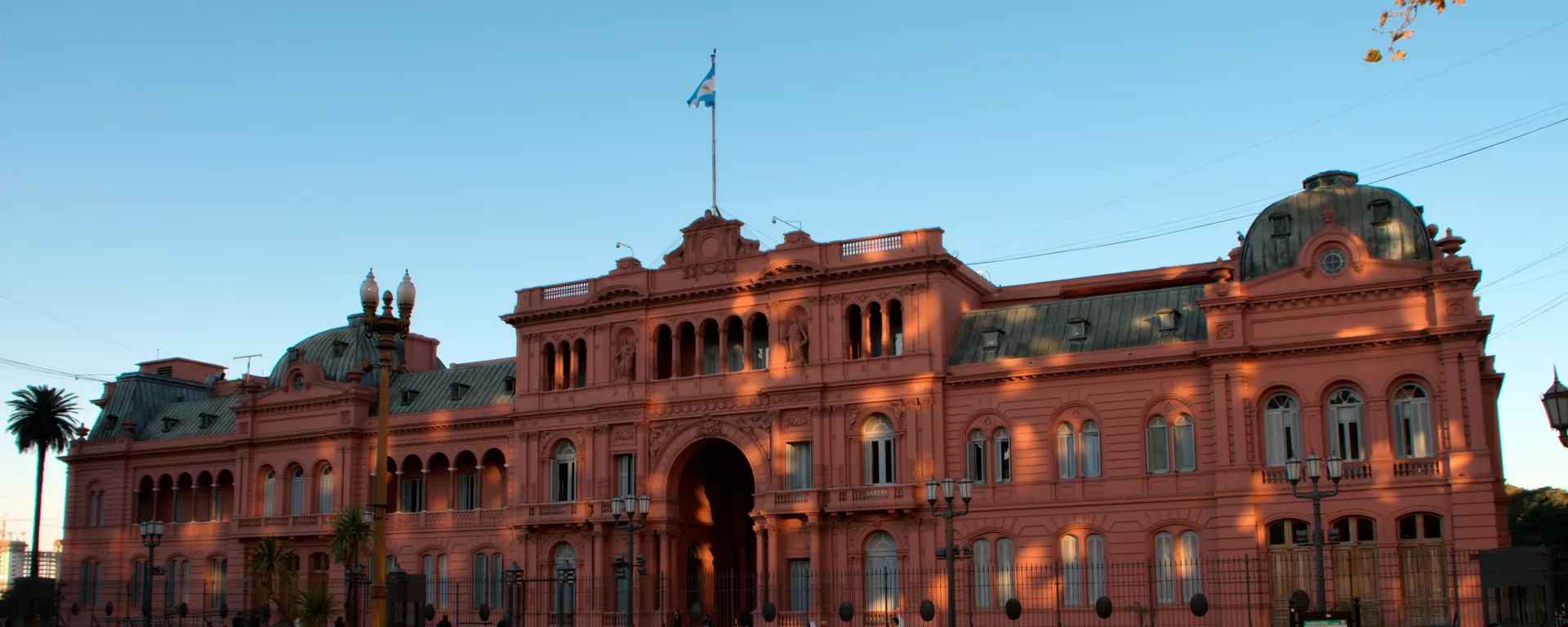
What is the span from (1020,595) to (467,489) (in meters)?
27.0

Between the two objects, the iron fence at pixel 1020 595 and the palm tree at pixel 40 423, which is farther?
the palm tree at pixel 40 423

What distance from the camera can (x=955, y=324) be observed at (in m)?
57.9

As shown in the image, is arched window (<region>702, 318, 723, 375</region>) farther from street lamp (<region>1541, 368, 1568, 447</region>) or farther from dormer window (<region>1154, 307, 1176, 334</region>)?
street lamp (<region>1541, 368, 1568, 447</region>)

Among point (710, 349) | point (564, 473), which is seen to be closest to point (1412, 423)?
point (710, 349)

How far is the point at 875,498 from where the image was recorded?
5488 cm

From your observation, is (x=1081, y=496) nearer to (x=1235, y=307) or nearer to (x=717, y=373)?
(x=1235, y=307)

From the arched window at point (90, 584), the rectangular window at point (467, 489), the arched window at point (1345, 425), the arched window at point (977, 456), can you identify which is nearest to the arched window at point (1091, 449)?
the arched window at point (977, 456)

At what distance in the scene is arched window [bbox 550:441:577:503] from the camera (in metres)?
62.3

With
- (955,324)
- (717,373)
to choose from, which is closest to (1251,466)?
(955,324)

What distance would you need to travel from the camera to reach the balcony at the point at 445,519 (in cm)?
6519

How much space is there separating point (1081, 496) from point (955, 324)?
8.88 metres

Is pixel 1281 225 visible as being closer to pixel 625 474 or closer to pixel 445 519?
pixel 625 474

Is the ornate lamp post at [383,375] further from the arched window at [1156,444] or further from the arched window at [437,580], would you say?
the arched window at [437,580]

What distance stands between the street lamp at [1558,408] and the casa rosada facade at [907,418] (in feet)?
80.2
